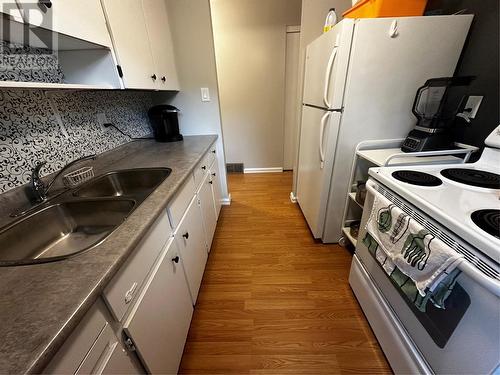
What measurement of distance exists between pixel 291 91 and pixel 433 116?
226cm

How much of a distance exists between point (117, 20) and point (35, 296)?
1.37 m

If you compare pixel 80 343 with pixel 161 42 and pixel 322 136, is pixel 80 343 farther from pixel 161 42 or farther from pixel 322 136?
pixel 161 42

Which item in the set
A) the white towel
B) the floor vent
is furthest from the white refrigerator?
the floor vent

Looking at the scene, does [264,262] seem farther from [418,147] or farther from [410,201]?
[418,147]

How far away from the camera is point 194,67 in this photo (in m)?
2.07

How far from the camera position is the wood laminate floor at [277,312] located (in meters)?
1.17

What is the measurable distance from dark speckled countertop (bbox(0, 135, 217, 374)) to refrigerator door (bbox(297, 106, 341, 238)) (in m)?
1.29

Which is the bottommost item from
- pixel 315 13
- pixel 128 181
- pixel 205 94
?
pixel 128 181

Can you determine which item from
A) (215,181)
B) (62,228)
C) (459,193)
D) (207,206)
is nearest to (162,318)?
(62,228)

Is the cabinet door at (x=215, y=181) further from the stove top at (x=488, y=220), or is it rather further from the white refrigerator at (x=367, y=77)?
the stove top at (x=488, y=220)

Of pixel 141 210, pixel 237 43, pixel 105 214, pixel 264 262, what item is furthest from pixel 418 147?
pixel 237 43

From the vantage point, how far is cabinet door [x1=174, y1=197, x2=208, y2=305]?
1200mm

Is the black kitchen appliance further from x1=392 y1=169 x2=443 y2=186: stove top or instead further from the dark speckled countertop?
the dark speckled countertop

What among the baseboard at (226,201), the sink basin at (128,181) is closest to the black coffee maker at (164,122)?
the sink basin at (128,181)
